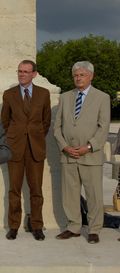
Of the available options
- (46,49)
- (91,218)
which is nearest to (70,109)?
(91,218)

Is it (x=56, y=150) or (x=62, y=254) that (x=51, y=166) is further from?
(x=62, y=254)

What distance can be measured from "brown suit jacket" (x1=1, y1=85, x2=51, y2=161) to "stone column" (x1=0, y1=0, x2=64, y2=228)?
0.55m

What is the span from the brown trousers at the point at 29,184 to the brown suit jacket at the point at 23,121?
0.08m

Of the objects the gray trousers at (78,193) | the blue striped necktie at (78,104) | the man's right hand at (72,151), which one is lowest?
the gray trousers at (78,193)

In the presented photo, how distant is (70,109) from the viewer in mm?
6418

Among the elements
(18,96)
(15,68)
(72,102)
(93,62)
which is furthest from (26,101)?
(93,62)

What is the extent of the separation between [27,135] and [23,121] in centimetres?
15

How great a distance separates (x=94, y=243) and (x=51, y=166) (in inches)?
42.1

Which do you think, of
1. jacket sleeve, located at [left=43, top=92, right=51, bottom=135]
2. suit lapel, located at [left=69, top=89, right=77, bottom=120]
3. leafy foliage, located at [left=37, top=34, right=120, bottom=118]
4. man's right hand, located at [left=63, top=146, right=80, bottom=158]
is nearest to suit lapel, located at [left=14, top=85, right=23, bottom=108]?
jacket sleeve, located at [left=43, top=92, right=51, bottom=135]

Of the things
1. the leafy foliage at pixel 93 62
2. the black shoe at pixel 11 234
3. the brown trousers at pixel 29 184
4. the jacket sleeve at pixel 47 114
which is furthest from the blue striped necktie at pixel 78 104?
the leafy foliage at pixel 93 62

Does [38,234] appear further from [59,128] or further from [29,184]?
[59,128]

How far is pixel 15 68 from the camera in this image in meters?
7.30

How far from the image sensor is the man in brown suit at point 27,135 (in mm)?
6426

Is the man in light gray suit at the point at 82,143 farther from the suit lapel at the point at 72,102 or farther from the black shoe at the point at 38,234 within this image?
the black shoe at the point at 38,234
